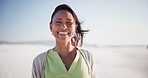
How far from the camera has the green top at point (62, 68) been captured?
38.7 inches

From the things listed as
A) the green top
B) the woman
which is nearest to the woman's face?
the woman

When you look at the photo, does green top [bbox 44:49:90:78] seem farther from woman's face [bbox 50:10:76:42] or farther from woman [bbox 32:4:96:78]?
woman's face [bbox 50:10:76:42]

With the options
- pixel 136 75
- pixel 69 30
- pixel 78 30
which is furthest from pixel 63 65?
pixel 136 75

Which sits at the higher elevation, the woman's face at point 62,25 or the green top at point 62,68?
the woman's face at point 62,25

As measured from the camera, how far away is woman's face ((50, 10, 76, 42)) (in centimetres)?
99

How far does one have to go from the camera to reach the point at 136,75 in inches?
110

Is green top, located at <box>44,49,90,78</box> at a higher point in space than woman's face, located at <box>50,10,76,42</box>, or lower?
lower

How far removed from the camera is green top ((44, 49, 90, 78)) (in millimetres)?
982

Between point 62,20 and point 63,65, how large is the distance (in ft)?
0.84

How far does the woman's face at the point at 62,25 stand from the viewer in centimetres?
99

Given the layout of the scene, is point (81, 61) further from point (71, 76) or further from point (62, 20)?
point (62, 20)

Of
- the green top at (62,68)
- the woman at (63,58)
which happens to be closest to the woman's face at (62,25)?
the woman at (63,58)

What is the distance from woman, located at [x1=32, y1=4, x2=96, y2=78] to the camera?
991 millimetres

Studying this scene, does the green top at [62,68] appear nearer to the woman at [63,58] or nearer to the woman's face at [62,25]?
the woman at [63,58]
